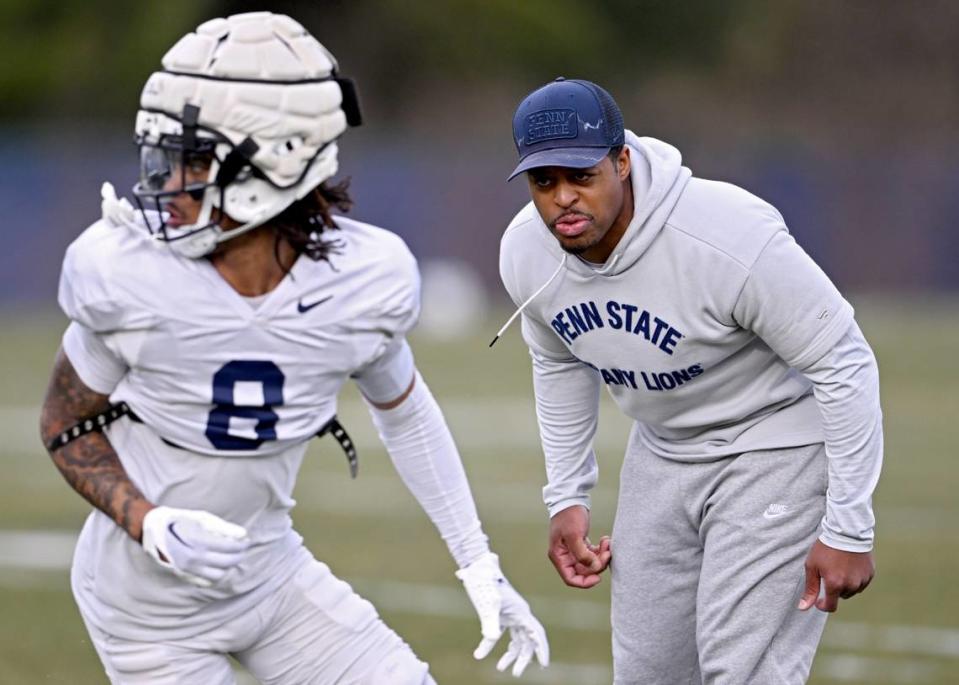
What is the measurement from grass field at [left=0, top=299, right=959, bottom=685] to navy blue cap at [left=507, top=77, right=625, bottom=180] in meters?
2.60

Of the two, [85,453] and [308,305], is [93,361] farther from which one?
[308,305]

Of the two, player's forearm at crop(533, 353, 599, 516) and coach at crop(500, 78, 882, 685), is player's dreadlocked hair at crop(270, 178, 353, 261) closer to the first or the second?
coach at crop(500, 78, 882, 685)

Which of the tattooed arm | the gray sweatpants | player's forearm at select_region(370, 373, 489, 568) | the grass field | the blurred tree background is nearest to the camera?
the tattooed arm

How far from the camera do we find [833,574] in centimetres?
396

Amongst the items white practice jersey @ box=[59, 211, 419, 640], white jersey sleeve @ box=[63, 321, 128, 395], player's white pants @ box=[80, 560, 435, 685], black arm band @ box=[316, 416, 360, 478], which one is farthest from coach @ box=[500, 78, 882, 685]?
white jersey sleeve @ box=[63, 321, 128, 395]

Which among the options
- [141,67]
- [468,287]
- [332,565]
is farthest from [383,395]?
[141,67]

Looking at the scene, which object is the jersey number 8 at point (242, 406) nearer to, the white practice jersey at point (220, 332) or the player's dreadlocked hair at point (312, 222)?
the white practice jersey at point (220, 332)

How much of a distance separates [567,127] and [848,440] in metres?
0.95

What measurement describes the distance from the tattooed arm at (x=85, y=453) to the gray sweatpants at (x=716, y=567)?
4.25ft

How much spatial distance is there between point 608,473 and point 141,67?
2232 centimetres

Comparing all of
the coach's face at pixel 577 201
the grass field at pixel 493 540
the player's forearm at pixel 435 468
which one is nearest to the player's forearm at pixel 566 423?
the player's forearm at pixel 435 468

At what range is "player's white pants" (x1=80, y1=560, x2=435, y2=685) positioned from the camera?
3.93 meters

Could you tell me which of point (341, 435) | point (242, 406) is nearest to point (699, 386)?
point (341, 435)

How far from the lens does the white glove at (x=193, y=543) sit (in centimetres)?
371
